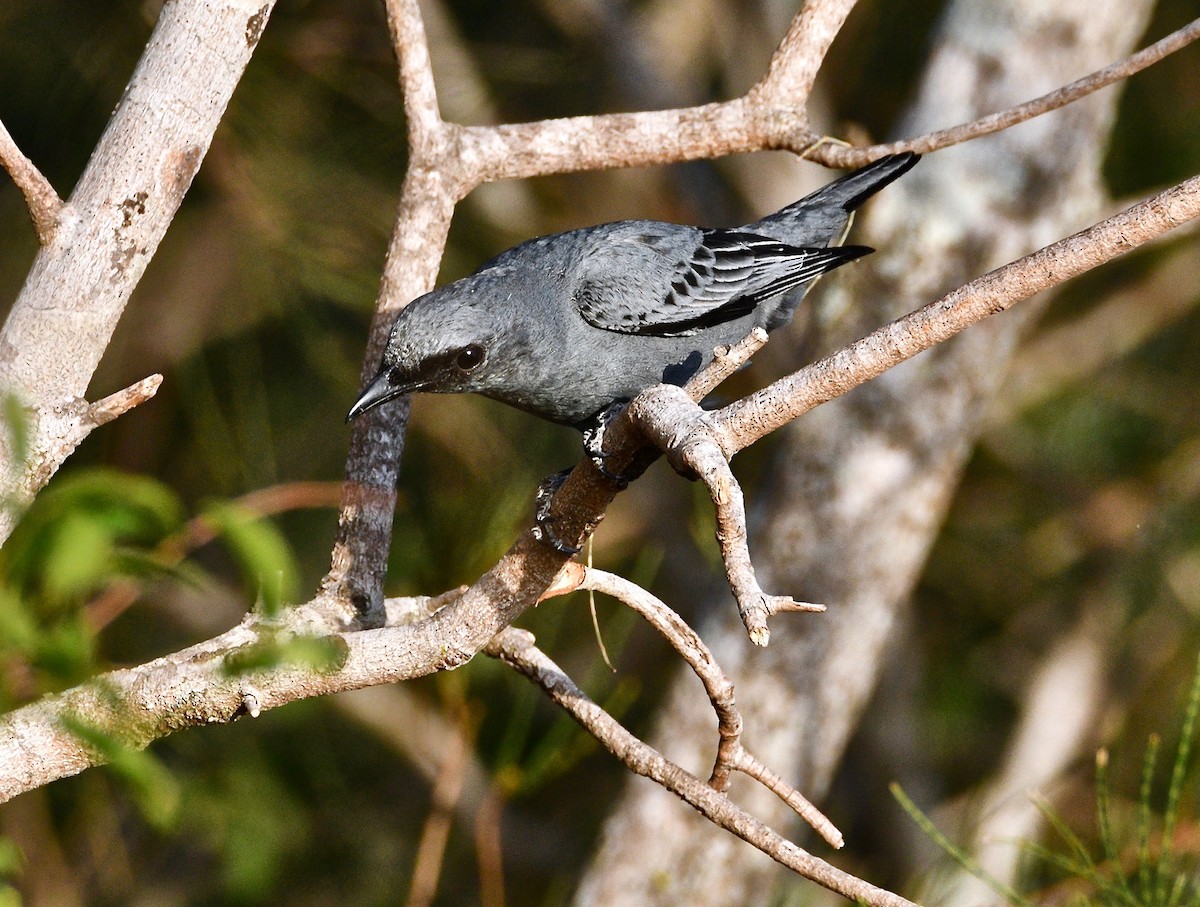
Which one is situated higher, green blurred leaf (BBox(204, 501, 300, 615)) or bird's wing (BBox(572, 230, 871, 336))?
bird's wing (BBox(572, 230, 871, 336))

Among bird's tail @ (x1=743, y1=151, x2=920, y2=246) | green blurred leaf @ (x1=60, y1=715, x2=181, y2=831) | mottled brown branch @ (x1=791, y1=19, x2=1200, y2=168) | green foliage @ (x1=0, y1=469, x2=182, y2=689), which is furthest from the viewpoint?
bird's tail @ (x1=743, y1=151, x2=920, y2=246)

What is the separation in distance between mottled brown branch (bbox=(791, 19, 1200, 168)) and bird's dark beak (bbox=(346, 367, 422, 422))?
4.39 ft

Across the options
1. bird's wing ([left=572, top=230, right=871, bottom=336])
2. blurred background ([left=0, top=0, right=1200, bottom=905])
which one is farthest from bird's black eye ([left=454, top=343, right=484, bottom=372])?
blurred background ([left=0, top=0, right=1200, bottom=905])

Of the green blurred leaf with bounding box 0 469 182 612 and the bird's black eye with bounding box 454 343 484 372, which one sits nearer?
the green blurred leaf with bounding box 0 469 182 612

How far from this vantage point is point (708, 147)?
3.61 meters

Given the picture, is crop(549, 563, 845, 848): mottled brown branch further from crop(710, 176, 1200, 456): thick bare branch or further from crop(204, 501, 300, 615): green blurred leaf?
crop(204, 501, 300, 615): green blurred leaf

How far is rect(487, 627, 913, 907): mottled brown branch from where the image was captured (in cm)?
242

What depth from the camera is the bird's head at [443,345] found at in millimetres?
3432

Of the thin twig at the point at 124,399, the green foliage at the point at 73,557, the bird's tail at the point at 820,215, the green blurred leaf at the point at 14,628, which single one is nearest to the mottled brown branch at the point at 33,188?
the thin twig at the point at 124,399

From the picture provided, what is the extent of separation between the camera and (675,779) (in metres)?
2.71

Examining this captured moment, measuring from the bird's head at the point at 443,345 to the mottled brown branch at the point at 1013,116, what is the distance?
1050 mm

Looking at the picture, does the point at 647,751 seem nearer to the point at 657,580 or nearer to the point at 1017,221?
the point at 1017,221

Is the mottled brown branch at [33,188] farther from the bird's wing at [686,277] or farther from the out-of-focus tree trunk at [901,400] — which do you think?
the out-of-focus tree trunk at [901,400]

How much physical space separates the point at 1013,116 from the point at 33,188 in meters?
2.45
